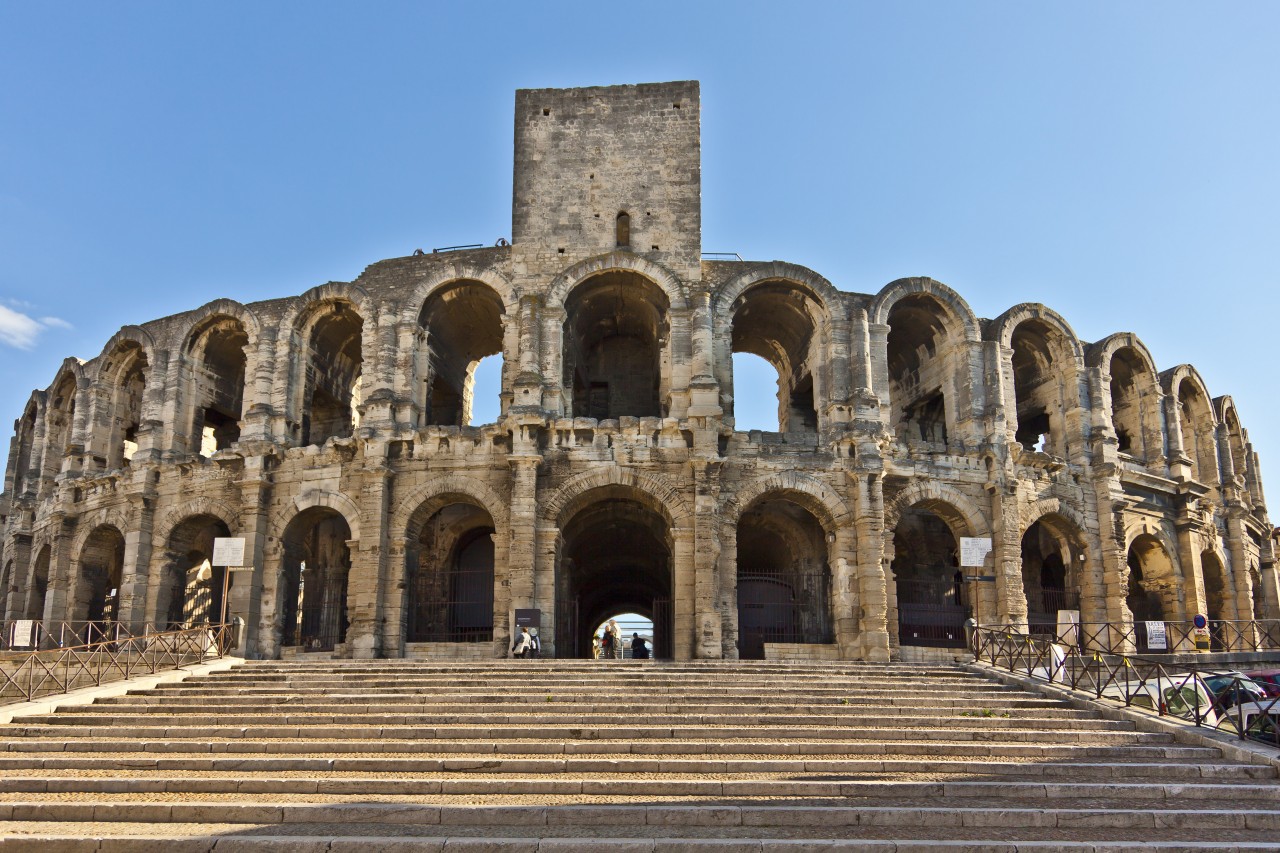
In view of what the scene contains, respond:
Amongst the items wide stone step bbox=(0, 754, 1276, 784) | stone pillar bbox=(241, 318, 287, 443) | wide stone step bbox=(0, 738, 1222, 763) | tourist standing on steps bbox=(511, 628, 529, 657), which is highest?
stone pillar bbox=(241, 318, 287, 443)

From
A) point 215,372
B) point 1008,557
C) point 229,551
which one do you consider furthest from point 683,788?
point 215,372

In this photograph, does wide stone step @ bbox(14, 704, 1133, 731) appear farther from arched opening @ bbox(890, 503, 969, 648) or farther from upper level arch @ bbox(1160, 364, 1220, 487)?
upper level arch @ bbox(1160, 364, 1220, 487)

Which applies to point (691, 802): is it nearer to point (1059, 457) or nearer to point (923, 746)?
point (923, 746)

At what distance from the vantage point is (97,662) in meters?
17.8

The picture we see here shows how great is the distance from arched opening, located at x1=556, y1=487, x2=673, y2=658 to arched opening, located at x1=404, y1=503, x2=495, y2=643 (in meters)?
2.07

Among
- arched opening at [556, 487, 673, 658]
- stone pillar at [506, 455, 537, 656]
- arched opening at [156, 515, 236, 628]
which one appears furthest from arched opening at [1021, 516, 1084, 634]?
arched opening at [156, 515, 236, 628]

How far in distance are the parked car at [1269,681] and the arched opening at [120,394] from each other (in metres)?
26.2

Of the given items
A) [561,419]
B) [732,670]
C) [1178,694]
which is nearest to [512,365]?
[561,419]

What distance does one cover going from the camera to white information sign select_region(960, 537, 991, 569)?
21953mm

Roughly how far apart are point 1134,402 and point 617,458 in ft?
51.0

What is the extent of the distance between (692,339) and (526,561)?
6613mm

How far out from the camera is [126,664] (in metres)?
17.3

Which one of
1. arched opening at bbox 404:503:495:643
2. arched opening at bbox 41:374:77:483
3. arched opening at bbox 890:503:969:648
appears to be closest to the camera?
arched opening at bbox 404:503:495:643

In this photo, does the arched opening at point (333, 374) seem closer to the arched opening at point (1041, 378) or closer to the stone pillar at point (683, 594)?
the stone pillar at point (683, 594)
